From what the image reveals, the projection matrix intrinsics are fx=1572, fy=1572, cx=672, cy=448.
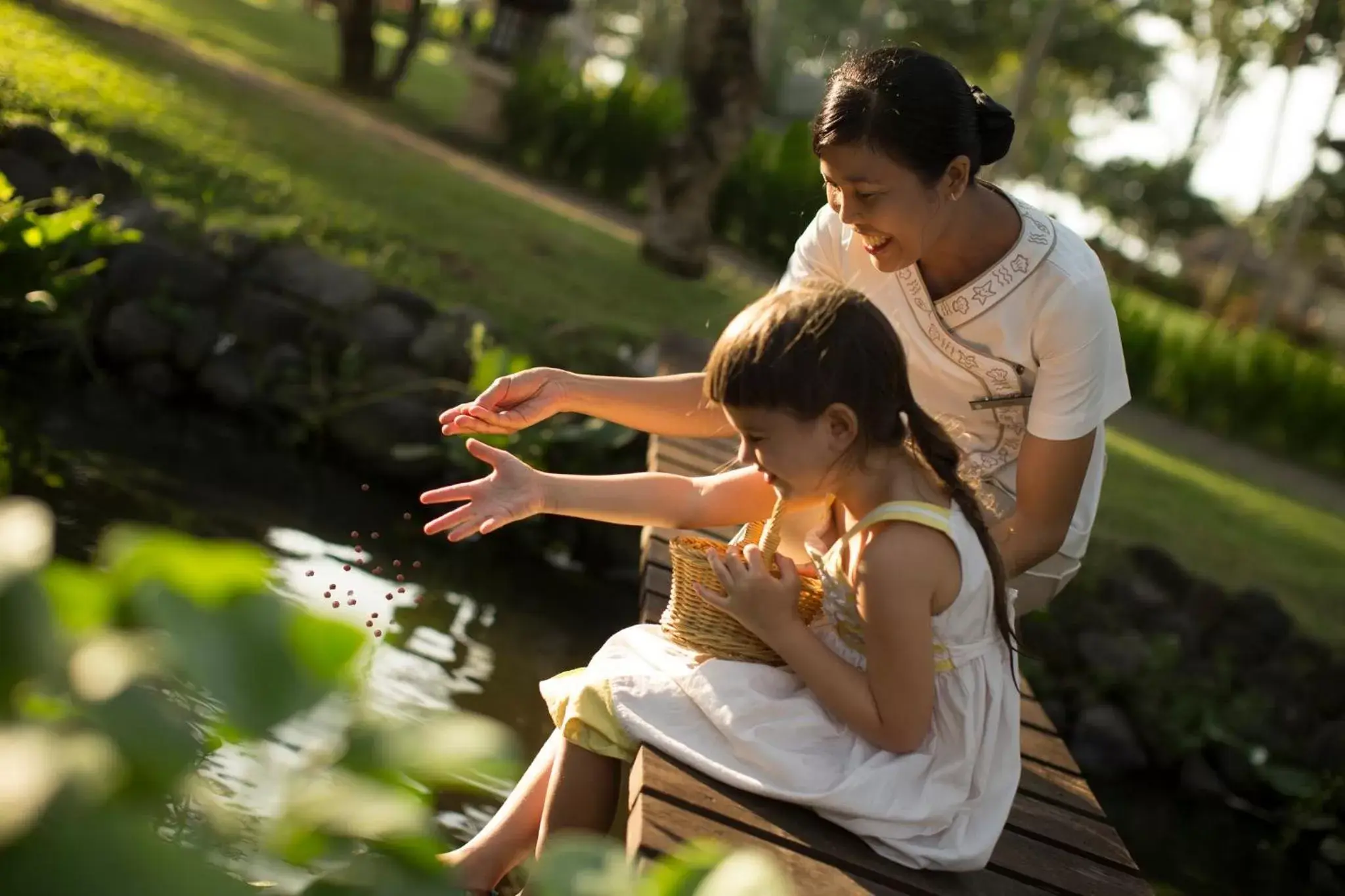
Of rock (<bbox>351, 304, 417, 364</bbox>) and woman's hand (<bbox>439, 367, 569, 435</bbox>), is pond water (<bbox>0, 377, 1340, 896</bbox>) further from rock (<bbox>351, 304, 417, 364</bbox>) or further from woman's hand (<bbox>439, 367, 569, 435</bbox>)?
woman's hand (<bbox>439, 367, 569, 435</bbox>)

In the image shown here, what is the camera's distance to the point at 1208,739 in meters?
6.80

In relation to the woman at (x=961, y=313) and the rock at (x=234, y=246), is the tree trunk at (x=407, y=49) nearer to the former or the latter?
the rock at (x=234, y=246)

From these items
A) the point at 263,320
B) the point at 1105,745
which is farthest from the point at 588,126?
the point at 1105,745

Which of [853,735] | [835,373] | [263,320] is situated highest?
[835,373]

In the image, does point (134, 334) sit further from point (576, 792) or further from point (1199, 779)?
point (1199, 779)

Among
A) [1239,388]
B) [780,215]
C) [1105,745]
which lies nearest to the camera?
[1105,745]

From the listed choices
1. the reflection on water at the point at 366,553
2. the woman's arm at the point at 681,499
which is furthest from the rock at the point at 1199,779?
the woman's arm at the point at 681,499

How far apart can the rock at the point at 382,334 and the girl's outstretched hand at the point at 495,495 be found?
13.4ft

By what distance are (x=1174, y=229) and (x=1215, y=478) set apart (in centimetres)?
4066

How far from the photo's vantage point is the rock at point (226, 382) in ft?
22.1

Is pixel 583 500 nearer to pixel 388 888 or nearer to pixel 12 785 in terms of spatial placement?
pixel 388 888

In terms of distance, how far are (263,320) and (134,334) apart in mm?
545

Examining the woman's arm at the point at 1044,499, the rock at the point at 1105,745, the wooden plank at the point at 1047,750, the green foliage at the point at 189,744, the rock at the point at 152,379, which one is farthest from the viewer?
the rock at the point at 152,379

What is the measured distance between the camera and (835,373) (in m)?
2.54
